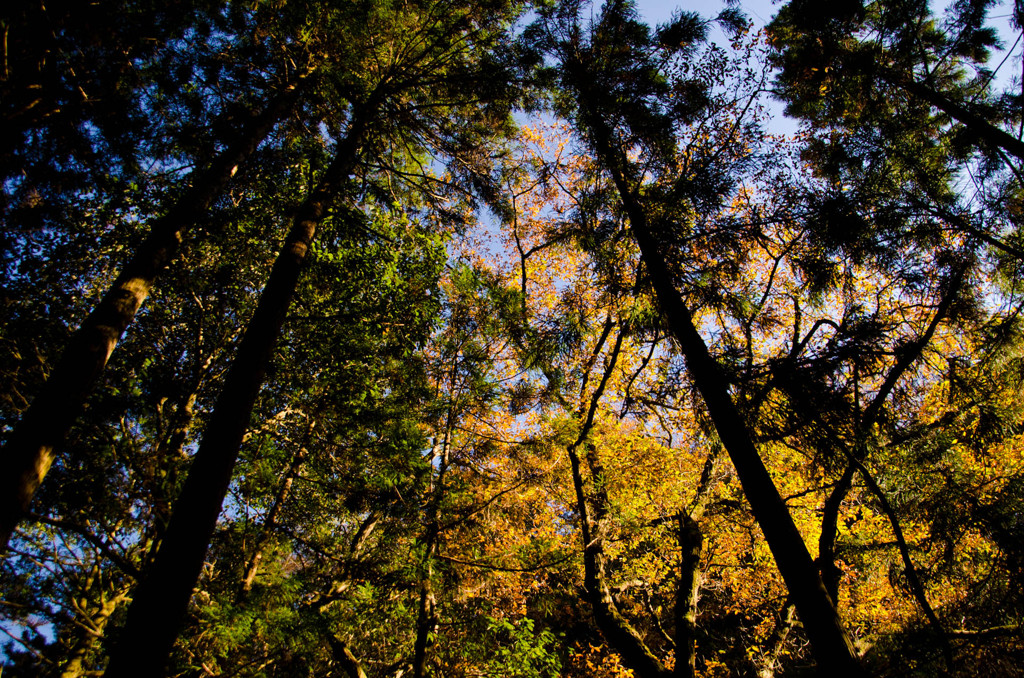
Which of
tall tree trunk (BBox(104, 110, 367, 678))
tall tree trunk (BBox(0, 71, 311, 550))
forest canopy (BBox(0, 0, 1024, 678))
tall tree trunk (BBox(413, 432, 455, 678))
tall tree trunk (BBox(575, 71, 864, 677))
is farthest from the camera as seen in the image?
tall tree trunk (BBox(413, 432, 455, 678))

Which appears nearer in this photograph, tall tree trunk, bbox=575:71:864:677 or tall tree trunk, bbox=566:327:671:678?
tall tree trunk, bbox=575:71:864:677

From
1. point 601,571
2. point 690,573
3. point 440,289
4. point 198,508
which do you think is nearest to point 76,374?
point 198,508

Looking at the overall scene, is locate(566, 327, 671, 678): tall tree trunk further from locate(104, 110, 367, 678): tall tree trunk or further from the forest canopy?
locate(104, 110, 367, 678): tall tree trunk

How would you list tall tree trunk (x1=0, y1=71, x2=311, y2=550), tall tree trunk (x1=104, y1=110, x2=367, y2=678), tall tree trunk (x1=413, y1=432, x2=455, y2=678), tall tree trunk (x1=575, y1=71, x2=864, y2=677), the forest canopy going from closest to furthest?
tall tree trunk (x1=104, y1=110, x2=367, y2=678)
tall tree trunk (x1=0, y1=71, x2=311, y2=550)
tall tree trunk (x1=575, y1=71, x2=864, y2=677)
the forest canopy
tall tree trunk (x1=413, y1=432, x2=455, y2=678)

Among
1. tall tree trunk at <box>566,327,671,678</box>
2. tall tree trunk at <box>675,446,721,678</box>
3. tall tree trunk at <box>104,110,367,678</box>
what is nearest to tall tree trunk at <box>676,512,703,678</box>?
tall tree trunk at <box>675,446,721,678</box>

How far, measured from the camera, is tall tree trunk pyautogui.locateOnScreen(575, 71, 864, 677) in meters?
3.35

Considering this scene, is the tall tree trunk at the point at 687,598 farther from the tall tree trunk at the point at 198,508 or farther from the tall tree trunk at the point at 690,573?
the tall tree trunk at the point at 198,508

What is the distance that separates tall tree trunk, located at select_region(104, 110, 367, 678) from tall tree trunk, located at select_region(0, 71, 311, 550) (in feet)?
3.31

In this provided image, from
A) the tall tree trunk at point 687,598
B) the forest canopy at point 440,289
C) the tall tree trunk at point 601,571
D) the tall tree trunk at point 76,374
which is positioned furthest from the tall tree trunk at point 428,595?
the tall tree trunk at point 76,374

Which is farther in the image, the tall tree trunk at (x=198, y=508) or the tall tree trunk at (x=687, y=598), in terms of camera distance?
the tall tree trunk at (x=687, y=598)

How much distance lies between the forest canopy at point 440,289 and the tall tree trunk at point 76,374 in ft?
0.16

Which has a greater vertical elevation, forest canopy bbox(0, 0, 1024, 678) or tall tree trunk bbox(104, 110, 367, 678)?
forest canopy bbox(0, 0, 1024, 678)

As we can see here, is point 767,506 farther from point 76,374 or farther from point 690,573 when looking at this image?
point 76,374

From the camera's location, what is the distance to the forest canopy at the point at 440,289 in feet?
17.7
